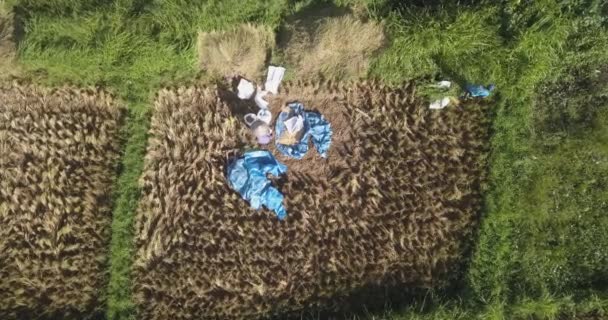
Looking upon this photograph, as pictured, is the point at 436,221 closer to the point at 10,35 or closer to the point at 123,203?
the point at 123,203

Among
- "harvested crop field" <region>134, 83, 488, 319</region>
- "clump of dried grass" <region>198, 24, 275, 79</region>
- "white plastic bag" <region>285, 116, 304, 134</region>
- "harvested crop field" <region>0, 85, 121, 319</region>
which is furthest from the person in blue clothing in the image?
"harvested crop field" <region>0, 85, 121, 319</region>

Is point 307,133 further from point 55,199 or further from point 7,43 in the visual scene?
point 7,43

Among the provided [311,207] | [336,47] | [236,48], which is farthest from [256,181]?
[336,47]

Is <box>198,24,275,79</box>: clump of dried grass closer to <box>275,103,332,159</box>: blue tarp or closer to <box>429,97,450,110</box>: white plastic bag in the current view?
<box>275,103,332,159</box>: blue tarp

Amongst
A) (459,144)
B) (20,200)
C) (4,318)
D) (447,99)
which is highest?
(447,99)

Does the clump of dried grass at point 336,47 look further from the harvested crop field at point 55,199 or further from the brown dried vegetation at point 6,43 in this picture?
the brown dried vegetation at point 6,43

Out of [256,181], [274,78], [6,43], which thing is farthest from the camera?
[274,78]

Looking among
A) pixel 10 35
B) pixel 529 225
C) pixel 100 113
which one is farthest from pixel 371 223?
pixel 10 35
